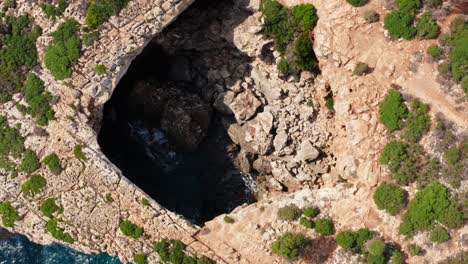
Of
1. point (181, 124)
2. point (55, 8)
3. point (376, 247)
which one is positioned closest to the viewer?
point (376, 247)

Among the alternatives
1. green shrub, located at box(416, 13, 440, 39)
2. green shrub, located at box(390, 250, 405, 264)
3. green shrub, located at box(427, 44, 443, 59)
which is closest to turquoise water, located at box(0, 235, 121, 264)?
green shrub, located at box(390, 250, 405, 264)

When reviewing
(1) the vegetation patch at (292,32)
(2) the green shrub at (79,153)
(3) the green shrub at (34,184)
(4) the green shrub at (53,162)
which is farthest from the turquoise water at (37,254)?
(1) the vegetation patch at (292,32)

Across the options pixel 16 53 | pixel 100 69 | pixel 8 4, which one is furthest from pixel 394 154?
pixel 8 4

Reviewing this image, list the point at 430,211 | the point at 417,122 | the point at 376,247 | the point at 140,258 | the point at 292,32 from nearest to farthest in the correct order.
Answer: the point at 430,211
the point at 376,247
the point at 417,122
the point at 140,258
the point at 292,32

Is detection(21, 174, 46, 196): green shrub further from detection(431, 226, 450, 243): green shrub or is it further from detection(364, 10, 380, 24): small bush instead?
detection(431, 226, 450, 243): green shrub

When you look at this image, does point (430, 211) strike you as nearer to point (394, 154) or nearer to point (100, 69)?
point (394, 154)

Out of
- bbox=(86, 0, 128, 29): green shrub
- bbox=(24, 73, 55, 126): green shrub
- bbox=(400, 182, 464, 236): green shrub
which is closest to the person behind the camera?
bbox=(400, 182, 464, 236): green shrub
